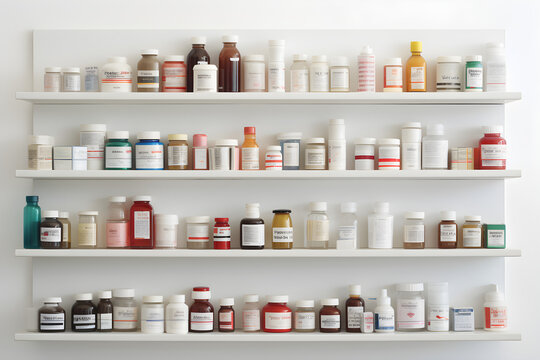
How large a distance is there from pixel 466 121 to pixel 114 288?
3.80ft

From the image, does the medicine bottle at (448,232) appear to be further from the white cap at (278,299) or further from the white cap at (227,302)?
the white cap at (227,302)

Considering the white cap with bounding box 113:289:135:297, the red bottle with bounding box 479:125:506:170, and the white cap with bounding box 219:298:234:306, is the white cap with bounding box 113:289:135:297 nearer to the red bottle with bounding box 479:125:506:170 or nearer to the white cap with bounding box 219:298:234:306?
the white cap with bounding box 219:298:234:306

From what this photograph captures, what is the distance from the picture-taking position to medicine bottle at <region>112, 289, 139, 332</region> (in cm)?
208

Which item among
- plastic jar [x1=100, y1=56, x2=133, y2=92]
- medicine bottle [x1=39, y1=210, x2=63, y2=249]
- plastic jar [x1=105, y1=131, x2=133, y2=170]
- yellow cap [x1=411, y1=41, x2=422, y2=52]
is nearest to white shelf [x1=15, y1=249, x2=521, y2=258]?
medicine bottle [x1=39, y1=210, x2=63, y2=249]

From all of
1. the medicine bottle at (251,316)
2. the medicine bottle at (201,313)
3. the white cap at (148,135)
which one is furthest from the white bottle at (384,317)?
the white cap at (148,135)

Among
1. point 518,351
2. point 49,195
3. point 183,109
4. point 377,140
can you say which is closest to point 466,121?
point 377,140

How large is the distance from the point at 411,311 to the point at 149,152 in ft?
2.87

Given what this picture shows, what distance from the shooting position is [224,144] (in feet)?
6.77

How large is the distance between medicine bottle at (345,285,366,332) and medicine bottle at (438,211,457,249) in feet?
0.91

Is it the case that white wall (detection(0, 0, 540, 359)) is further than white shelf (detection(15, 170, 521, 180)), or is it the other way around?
white wall (detection(0, 0, 540, 359))

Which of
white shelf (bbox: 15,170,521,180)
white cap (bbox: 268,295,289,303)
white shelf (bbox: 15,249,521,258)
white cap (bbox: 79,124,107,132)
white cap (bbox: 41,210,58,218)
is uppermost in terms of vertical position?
white cap (bbox: 79,124,107,132)

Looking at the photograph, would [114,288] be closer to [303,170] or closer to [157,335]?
[157,335]

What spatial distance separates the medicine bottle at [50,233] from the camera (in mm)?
2047

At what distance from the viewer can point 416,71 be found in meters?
2.11
